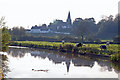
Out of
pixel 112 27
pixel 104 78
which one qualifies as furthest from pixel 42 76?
pixel 112 27

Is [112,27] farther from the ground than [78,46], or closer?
farther from the ground

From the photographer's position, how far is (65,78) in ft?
72.3

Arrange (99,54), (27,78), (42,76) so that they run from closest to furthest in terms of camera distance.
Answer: (27,78)
(42,76)
(99,54)

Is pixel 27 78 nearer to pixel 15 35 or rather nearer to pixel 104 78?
pixel 104 78

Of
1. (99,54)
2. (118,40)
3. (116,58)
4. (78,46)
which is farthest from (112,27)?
(116,58)

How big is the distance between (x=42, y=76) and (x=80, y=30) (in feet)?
274

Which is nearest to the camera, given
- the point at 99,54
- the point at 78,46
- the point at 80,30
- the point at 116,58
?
the point at 116,58

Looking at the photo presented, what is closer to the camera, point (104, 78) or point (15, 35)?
point (104, 78)

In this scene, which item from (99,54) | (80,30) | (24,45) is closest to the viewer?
(99,54)

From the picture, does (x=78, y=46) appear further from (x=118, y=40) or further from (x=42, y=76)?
(x=42, y=76)

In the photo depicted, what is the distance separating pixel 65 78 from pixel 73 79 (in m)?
0.90

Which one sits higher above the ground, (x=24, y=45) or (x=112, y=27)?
(x=112, y=27)

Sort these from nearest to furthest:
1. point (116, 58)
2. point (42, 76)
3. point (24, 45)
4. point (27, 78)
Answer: point (27, 78) < point (42, 76) < point (116, 58) < point (24, 45)

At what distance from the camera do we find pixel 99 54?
139 ft
